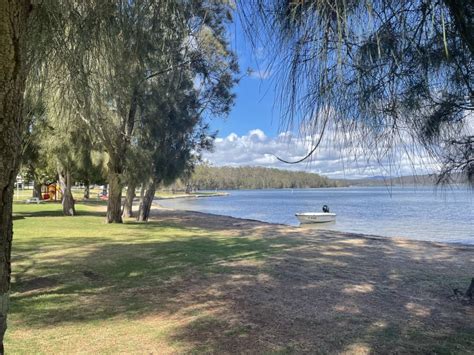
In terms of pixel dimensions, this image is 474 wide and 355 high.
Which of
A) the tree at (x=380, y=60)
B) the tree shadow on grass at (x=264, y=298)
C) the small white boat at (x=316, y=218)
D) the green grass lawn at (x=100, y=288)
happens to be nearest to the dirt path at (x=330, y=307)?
the tree shadow on grass at (x=264, y=298)

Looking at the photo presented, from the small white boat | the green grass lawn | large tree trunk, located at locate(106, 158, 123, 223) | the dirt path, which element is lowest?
the small white boat

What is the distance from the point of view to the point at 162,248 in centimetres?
974

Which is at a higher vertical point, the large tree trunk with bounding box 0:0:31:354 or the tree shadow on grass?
the large tree trunk with bounding box 0:0:31:354

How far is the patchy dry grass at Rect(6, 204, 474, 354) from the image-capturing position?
12.6ft

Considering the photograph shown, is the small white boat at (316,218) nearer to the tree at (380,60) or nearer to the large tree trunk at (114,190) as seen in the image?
the large tree trunk at (114,190)

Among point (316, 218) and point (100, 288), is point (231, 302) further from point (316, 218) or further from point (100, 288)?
point (316, 218)

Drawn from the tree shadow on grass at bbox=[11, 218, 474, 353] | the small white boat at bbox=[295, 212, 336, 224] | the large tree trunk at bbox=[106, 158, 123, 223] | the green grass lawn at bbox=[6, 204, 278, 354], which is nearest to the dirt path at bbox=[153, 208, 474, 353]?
the tree shadow on grass at bbox=[11, 218, 474, 353]

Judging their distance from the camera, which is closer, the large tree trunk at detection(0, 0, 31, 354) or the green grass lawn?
the large tree trunk at detection(0, 0, 31, 354)

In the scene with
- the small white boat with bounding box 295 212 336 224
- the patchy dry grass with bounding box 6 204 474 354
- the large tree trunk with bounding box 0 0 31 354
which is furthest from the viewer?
the small white boat with bounding box 295 212 336 224

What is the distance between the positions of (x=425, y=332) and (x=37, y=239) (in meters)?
9.48

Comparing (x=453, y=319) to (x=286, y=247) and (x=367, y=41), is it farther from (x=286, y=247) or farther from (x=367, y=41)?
(x=286, y=247)

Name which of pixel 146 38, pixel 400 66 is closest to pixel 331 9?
pixel 400 66

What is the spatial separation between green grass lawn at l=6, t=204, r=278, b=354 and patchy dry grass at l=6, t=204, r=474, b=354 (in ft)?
0.06

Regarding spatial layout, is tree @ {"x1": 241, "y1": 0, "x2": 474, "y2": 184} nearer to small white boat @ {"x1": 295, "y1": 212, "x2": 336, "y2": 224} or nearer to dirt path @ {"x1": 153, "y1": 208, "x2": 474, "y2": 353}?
dirt path @ {"x1": 153, "y1": 208, "x2": 474, "y2": 353}
